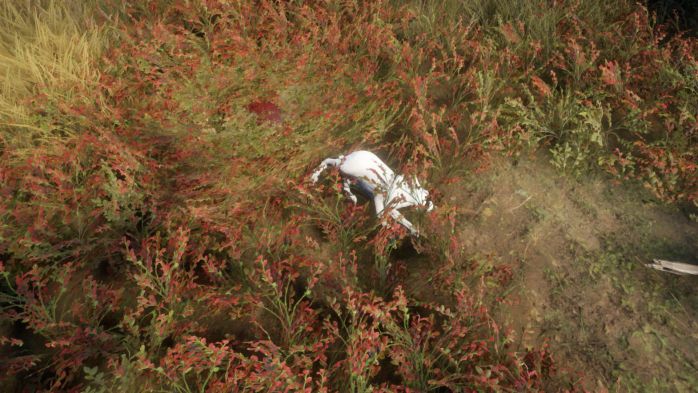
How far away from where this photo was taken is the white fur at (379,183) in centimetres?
251

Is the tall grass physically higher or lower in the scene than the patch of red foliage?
higher

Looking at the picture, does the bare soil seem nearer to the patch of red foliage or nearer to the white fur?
the white fur

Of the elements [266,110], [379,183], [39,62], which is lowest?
[379,183]

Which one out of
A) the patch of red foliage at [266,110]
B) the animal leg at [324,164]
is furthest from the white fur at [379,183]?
the patch of red foliage at [266,110]

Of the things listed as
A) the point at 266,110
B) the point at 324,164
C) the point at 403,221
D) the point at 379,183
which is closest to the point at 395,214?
the point at 403,221

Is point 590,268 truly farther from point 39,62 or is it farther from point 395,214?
point 39,62

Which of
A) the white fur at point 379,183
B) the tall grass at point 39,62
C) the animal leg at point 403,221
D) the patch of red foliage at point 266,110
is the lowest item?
the animal leg at point 403,221

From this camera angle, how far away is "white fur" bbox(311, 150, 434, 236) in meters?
2.51

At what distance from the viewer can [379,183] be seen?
2.57 metres

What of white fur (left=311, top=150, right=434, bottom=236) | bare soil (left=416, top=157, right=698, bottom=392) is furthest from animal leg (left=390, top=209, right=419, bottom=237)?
Result: bare soil (left=416, top=157, right=698, bottom=392)

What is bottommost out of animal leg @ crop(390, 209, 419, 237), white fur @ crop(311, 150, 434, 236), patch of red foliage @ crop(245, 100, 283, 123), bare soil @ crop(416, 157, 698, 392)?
bare soil @ crop(416, 157, 698, 392)

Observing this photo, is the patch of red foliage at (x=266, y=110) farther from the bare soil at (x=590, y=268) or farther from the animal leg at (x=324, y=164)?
the bare soil at (x=590, y=268)

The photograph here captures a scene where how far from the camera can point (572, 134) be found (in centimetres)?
291

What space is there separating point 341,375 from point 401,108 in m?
1.99
